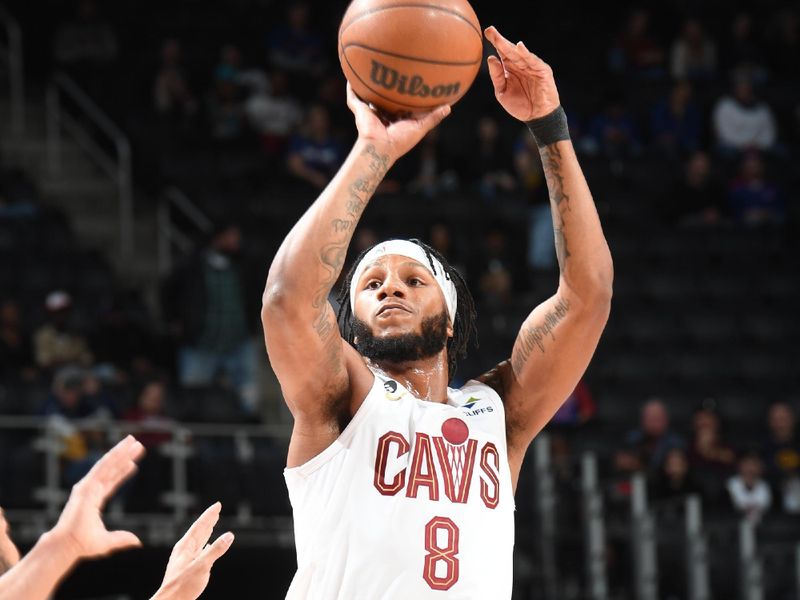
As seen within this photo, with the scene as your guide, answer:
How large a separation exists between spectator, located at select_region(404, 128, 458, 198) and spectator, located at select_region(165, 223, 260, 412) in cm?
215

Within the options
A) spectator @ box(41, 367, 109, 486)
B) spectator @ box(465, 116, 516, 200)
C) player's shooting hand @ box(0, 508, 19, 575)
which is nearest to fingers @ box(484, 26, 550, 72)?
player's shooting hand @ box(0, 508, 19, 575)

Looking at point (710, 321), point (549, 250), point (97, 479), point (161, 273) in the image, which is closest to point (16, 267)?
point (161, 273)

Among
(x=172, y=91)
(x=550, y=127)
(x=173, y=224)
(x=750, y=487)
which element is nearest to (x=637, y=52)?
(x=172, y=91)

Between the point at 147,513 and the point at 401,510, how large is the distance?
21.5 ft

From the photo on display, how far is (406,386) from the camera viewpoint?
501 centimetres

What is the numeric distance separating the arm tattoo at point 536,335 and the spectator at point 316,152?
9180mm

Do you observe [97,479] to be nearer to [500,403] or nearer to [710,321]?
[500,403]

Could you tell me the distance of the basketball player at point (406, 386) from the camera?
14.8 feet

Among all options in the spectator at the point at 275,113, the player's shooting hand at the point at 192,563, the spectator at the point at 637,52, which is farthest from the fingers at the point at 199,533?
the spectator at the point at 637,52

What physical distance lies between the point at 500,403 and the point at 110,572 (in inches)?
253

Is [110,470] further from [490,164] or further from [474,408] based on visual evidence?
[490,164]

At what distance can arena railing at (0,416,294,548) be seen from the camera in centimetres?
1059

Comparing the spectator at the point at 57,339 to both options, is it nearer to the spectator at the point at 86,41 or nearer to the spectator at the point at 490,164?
the spectator at the point at 86,41

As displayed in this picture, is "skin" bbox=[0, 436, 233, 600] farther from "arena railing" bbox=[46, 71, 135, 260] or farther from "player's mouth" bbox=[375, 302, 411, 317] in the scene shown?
"arena railing" bbox=[46, 71, 135, 260]
